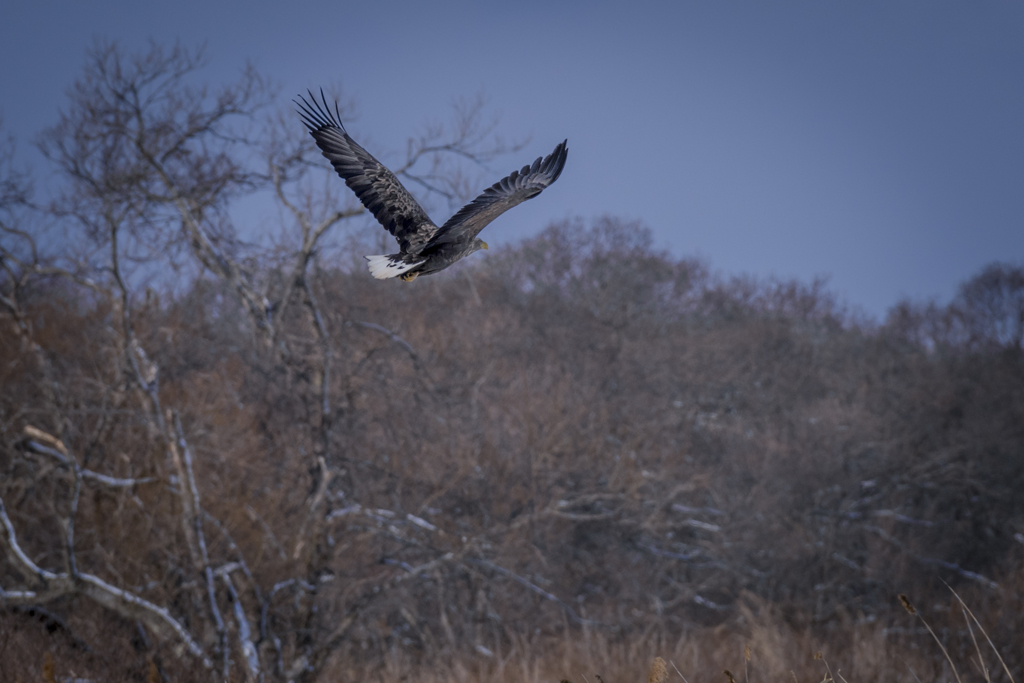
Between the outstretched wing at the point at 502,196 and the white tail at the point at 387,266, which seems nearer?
the outstretched wing at the point at 502,196

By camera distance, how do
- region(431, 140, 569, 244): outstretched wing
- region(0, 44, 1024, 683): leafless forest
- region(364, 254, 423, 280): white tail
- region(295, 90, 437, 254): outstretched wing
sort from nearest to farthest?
1. region(431, 140, 569, 244): outstretched wing
2. region(364, 254, 423, 280): white tail
3. region(295, 90, 437, 254): outstretched wing
4. region(0, 44, 1024, 683): leafless forest

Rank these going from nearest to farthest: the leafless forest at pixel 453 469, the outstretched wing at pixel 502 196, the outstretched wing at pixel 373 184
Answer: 1. the outstretched wing at pixel 502 196
2. the outstretched wing at pixel 373 184
3. the leafless forest at pixel 453 469

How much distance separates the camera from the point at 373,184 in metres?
4.46

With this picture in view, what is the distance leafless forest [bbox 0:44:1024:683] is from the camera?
32.7 ft

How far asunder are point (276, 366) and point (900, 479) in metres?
16.1

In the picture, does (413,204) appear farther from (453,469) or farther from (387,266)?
(453,469)

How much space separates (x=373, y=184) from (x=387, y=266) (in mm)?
983

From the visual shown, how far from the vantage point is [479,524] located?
1505cm

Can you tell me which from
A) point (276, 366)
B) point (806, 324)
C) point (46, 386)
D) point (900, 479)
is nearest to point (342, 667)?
point (46, 386)

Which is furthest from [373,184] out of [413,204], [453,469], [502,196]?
[453,469]

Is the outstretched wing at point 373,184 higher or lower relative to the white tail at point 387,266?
higher

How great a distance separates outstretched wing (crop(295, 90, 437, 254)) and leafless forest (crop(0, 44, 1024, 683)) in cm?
302

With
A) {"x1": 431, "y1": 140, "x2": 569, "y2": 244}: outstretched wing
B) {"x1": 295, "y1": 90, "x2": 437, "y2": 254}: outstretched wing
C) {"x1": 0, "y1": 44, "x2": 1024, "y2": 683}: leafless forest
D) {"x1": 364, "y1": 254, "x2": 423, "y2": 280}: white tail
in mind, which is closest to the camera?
{"x1": 431, "y1": 140, "x2": 569, "y2": 244}: outstretched wing

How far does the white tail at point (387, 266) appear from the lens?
3508 mm
